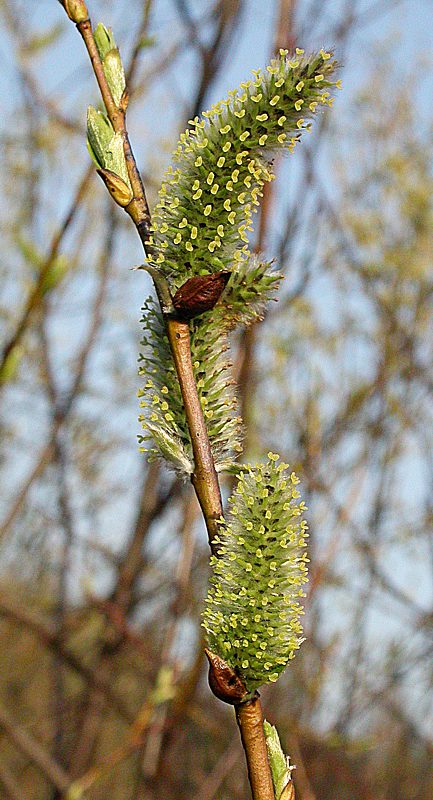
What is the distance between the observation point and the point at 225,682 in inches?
24.0

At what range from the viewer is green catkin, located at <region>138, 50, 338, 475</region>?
0.62m

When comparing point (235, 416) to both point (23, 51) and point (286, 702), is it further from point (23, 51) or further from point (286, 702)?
point (286, 702)

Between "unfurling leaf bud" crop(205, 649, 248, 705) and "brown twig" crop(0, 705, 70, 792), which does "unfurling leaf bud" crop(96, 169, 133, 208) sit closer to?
"unfurling leaf bud" crop(205, 649, 248, 705)

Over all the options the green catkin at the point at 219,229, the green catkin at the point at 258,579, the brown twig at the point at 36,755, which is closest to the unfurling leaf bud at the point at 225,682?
the green catkin at the point at 258,579

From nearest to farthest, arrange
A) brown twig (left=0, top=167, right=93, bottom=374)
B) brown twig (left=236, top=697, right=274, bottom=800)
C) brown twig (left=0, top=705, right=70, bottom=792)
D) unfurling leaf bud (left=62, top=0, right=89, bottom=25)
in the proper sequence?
brown twig (left=236, top=697, right=274, bottom=800)
unfurling leaf bud (left=62, top=0, right=89, bottom=25)
brown twig (left=0, top=167, right=93, bottom=374)
brown twig (left=0, top=705, right=70, bottom=792)

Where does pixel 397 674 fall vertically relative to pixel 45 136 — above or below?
below

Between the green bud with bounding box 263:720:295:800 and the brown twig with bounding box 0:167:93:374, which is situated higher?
the brown twig with bounding box 0:167:93:374

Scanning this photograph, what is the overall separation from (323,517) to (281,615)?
8.10ft

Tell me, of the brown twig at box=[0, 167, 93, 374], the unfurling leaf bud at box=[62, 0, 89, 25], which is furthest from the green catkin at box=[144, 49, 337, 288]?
the brown twig at box=[0, 167, 93, 374]

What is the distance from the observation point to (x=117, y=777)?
5707 mm

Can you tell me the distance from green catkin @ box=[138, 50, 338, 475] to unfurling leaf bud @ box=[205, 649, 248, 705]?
0.47 ft

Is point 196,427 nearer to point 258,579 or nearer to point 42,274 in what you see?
point 258,579

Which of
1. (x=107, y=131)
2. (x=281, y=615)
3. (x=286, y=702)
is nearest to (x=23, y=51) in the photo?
(x=107, y=131)

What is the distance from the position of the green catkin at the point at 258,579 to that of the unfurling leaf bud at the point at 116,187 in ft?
0.71
